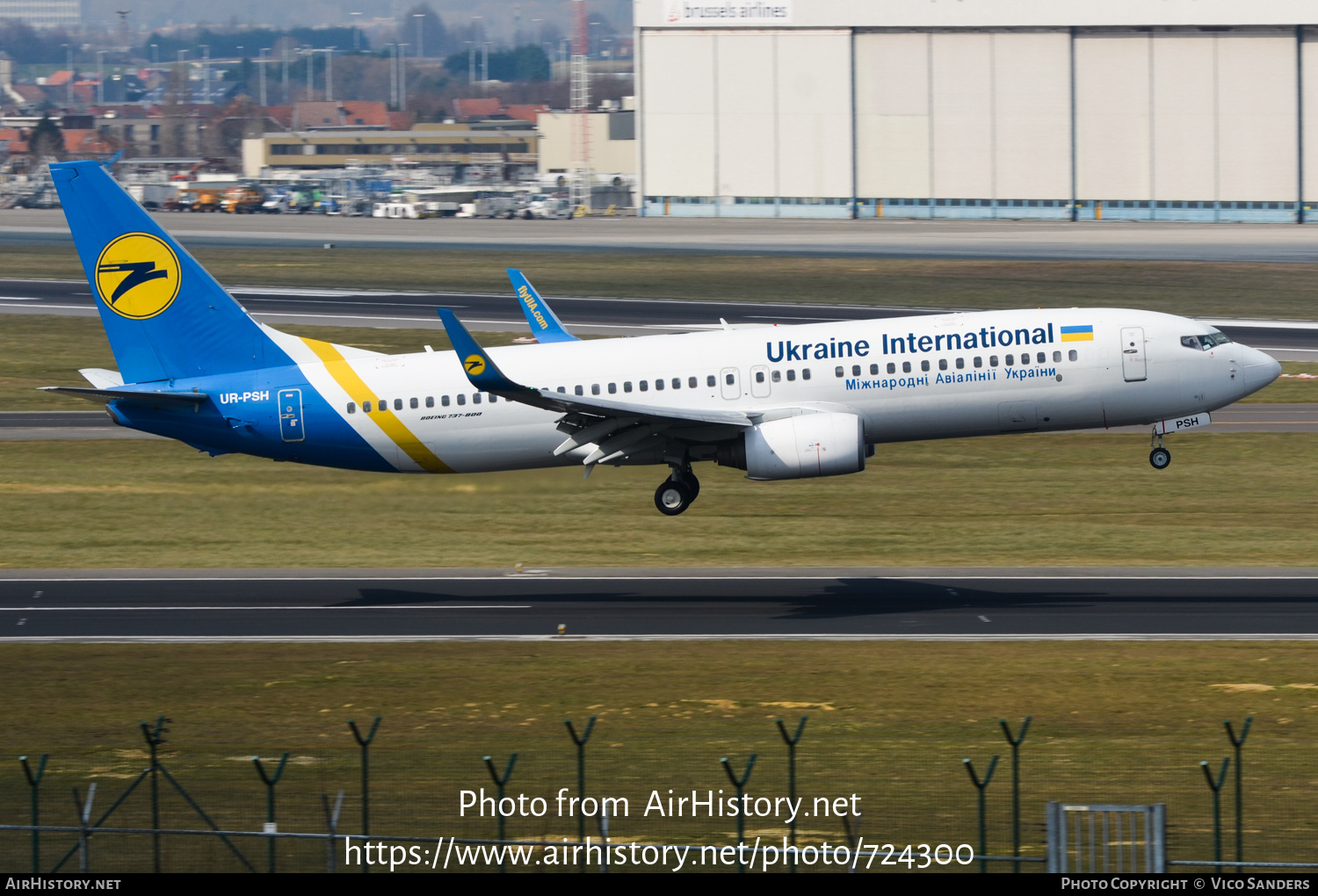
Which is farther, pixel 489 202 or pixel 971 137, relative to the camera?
pixel 489 202

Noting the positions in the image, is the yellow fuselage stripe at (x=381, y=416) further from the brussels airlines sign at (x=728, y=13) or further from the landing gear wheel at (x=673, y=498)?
the brussels airlines sign at (x=728, y=13)

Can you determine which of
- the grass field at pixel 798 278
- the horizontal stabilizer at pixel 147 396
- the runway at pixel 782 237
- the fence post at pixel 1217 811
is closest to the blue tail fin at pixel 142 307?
the horizontal stabilizer at pixel 147 396

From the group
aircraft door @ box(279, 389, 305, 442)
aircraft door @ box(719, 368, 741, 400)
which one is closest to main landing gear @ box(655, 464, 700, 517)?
aircraft door @ box(719, 368, 741, 400)

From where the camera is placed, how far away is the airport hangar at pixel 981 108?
489ft

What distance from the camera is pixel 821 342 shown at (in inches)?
1779

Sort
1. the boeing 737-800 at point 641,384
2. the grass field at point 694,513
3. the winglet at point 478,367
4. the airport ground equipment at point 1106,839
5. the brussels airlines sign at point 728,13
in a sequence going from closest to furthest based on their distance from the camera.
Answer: the airport ground equipment at point 1106,839
the winglet at point 478,367
the boeing 737-800 at point 641,384
the grass field at point 694,513
the brussels airlines sign at point 728,13

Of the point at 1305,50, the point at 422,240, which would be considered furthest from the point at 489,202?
the point at 1305,50

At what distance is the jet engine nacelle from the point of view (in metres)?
43.6

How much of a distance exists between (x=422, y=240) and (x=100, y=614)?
108 metres

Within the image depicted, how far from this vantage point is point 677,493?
46312 millimetres

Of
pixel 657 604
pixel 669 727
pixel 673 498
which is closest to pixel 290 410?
pixel 673 498

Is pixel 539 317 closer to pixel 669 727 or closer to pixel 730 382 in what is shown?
pixel 730 382

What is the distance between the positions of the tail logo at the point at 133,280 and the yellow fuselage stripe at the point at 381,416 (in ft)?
15.5

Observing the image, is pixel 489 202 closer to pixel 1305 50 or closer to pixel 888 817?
pixel 1305 50
